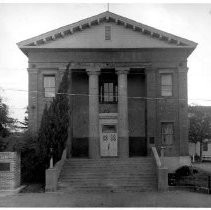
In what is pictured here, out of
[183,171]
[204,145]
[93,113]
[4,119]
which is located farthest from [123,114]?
[204,145]

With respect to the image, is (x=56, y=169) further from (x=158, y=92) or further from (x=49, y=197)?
(x=158, y=92)

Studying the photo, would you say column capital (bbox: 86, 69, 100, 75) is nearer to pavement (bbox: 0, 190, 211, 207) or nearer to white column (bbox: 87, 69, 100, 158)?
white column (bbox: 87, 69, 100, 158)

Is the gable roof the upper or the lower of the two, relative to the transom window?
upper

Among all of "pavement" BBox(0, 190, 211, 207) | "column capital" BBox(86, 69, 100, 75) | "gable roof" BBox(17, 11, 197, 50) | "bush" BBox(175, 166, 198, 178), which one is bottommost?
"pavement" BBox(0, 190, 211, 207)

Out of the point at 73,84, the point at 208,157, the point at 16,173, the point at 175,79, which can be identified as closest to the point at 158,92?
the point at 175,79

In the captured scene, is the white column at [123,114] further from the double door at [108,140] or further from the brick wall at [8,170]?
the brick wall at [8,170]

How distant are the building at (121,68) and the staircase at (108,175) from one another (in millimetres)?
2702

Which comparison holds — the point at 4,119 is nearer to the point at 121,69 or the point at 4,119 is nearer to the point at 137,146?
the point at 121,69

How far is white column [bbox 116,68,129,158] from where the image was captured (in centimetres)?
3131

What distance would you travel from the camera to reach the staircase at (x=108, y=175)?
973 inches

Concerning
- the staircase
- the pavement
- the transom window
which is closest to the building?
the transom window

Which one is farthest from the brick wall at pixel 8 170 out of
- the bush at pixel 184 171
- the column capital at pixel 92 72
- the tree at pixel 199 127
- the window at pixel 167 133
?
the tree at pixel 199 127

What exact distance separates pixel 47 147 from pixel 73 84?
931 cm

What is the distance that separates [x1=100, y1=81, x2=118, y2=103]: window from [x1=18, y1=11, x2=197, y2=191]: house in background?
1.47 metres
